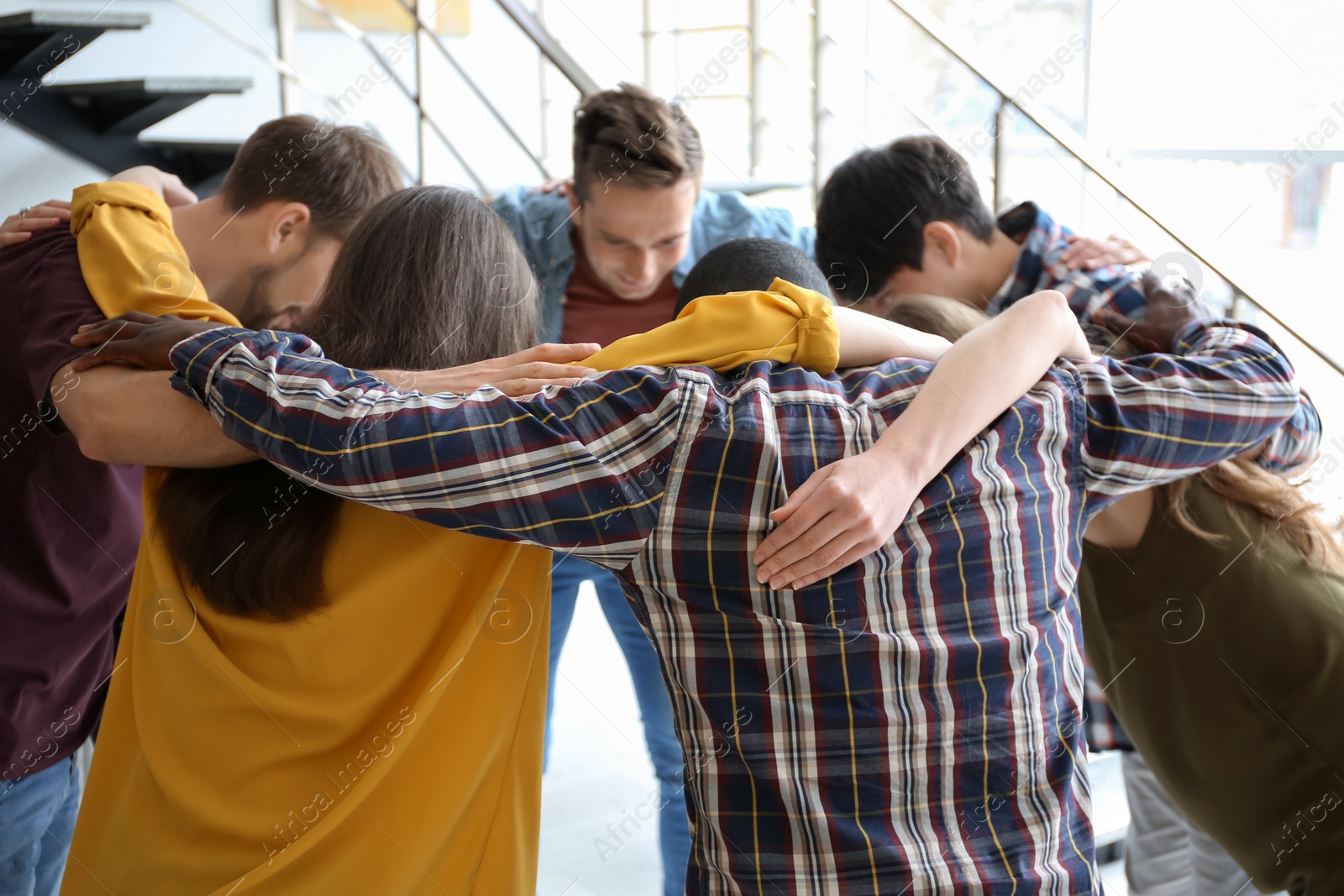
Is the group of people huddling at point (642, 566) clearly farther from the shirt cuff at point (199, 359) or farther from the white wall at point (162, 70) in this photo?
the white wall at point (162, 70)

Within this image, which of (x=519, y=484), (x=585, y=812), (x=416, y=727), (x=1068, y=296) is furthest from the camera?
(x=585, y=812)

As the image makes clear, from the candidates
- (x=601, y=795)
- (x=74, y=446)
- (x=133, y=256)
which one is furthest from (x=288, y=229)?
(x=601, y=795)

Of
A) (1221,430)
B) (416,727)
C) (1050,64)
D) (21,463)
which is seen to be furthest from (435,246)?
(1050,64)

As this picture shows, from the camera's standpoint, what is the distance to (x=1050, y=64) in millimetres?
5613

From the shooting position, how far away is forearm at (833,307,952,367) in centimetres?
106

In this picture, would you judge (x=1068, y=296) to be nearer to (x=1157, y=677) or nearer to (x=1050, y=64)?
(x=1157, y=677)

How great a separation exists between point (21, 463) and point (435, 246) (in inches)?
24.0

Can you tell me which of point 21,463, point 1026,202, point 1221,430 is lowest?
point 21,463

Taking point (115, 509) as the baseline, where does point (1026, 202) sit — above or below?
above

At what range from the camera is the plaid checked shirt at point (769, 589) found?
2.96 ft

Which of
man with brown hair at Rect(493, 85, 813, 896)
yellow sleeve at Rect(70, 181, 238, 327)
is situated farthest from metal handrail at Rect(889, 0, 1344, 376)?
yellow sleeve at Rect(70, 181, 238, 327)

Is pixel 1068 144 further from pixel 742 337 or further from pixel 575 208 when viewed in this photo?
pixel 742 337

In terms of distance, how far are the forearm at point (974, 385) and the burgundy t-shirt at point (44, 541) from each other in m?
0.94

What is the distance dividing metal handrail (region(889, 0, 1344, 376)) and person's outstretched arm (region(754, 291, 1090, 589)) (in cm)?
95
